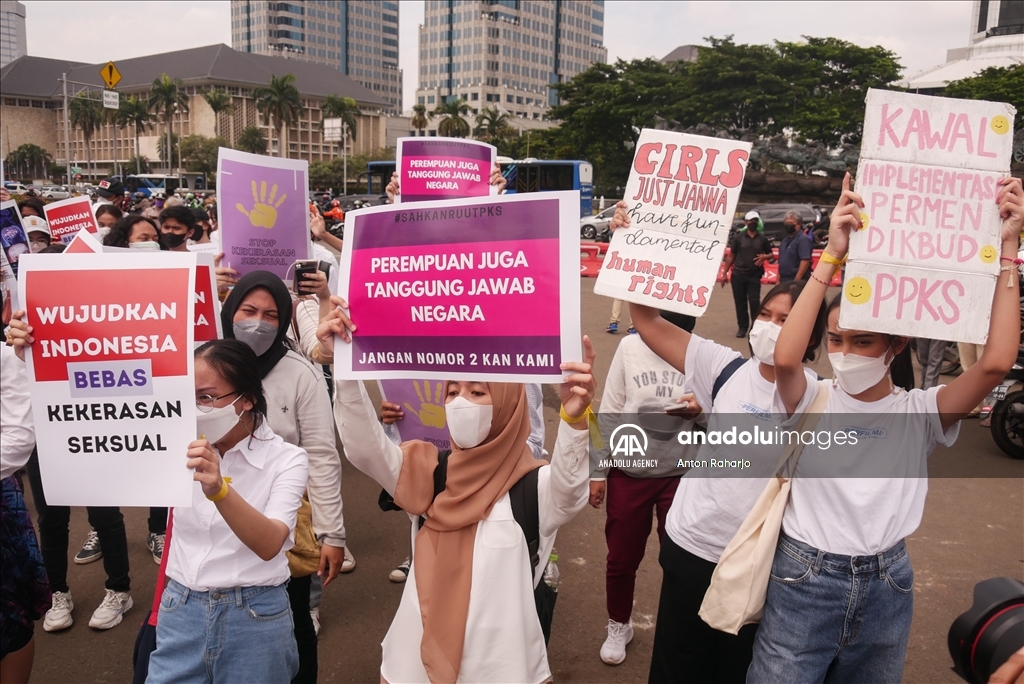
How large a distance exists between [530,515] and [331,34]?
151 meters

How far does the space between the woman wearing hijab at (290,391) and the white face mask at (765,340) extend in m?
1.68

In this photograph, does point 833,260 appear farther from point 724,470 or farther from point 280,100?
point 280,100

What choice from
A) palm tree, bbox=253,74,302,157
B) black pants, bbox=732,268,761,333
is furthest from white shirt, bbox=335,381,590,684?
palm tree, bbox=253,74,302,157

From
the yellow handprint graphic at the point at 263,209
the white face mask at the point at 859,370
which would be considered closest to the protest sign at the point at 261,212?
the yellow handprint graphic at the point at 263,209

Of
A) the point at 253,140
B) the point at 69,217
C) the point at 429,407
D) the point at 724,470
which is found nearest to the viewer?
the point at 724,470

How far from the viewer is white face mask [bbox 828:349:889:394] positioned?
2217mm

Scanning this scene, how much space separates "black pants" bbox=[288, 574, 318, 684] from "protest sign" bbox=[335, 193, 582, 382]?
1102 mm

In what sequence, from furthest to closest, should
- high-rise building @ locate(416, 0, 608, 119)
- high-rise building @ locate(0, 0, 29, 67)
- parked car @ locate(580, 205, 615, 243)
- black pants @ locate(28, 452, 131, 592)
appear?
high-rise building @ locate(416, 0, 608, 119)
parked car @ locate(580, 205, 615, 243)
high-rise building @ locate(0, 0, 29, 67)
black pants @ locate(28, 452, 131, 592)

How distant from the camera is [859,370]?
7.29ft

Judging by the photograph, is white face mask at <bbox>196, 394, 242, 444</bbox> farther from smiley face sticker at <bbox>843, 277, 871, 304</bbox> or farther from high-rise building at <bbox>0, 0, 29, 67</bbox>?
high-rise building at <bbox>0, 0, 29, 67</bbox>

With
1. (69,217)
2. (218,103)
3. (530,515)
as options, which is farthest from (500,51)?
(530,515)

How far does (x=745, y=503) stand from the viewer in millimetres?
2549

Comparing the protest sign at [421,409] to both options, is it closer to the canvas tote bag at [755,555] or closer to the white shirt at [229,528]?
the white shirt at [229,528]

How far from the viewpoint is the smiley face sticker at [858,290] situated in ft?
7.00
